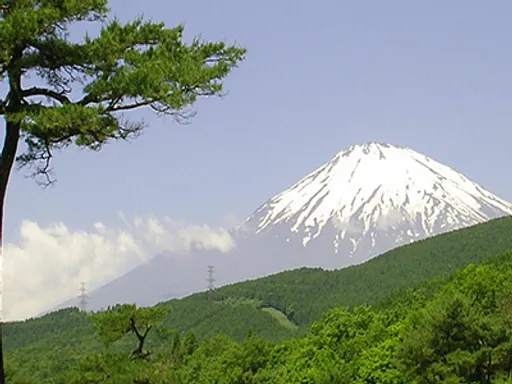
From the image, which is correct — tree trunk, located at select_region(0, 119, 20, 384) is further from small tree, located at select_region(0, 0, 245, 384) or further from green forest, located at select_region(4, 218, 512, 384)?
green forest, located at select_region(4, 218, 512, 384)

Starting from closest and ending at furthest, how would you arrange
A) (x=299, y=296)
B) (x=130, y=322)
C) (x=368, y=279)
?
(x=130, y=322), (x=368, y=279), (x=299, y=296)

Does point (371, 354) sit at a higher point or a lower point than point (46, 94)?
Answer: lower

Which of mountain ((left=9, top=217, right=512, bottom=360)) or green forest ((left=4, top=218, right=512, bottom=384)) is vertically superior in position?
mountain ((left=9, top=217, right=512, bottom=360))

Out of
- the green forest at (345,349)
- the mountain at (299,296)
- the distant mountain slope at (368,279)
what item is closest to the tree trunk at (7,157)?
the green forest at (345,349)

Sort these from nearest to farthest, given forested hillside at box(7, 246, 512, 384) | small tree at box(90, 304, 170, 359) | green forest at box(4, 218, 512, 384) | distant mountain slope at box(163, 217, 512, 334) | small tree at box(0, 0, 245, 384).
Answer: small tree at box(0, 0, 245, 384), small tree at box(90, 304, 170, 359), green forest at box(4, 218, 512, 384), forested hillside at box(7, 246, 512, 384), distant mountain slope at box(163, 217, 512, 334)

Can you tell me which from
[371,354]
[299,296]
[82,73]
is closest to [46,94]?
[82,73]

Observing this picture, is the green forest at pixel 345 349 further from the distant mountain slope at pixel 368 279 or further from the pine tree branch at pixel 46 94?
the distant mountain slope at pixel 368 279

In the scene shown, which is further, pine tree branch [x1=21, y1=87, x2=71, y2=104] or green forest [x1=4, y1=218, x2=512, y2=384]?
green forest [x1=4, y1=218, x2=512, y2=384]

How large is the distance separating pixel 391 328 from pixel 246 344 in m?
8.12

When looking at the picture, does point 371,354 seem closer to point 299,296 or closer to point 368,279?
point 368,279

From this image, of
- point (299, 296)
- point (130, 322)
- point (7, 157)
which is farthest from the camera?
point (299, 296)

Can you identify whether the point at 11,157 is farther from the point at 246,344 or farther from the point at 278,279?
the point at 278,279

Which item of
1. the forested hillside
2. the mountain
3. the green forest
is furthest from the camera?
the mountain

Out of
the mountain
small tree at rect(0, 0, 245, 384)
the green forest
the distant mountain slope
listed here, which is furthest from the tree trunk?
the distant mountain slope
